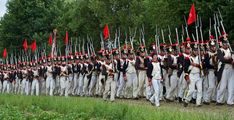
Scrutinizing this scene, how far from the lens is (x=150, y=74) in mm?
20016

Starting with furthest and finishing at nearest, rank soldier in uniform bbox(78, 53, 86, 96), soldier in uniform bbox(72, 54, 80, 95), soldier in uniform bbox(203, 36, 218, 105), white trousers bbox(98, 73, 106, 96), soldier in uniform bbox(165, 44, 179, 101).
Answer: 1. soldier in uniform bbox(72, 54, 80, 95)
2. soldier in uniform bbox(78, 53, 86, 96)
3. white trousers bbox(98, 73, 106, 96)
4. soldier in uniform bbox(165, 44, 179, 101)
5. soldier in uniform bbox(203, 36, 218, 105)

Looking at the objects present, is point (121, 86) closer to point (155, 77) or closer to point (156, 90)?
point (155, 77)

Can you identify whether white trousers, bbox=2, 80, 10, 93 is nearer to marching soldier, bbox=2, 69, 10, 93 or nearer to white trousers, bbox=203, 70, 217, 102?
marching soldier, bbox=2, 69, 10, 93

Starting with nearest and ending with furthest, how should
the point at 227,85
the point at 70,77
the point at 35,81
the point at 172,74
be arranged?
the point at 227,85 → the point at 172,74 → the point at 70,77 → the point at 35,81

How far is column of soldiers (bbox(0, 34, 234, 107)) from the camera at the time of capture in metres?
19.1

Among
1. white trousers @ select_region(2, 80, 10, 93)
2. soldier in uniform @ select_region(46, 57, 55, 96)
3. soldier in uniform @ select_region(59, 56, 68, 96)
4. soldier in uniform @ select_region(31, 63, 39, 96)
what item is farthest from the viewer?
white trousers @ select_region(2, 80, 10, 93)

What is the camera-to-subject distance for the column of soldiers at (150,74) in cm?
1908

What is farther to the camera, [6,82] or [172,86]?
[6,82]

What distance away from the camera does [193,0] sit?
28719 mm

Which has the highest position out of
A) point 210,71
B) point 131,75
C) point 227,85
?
point 210,71

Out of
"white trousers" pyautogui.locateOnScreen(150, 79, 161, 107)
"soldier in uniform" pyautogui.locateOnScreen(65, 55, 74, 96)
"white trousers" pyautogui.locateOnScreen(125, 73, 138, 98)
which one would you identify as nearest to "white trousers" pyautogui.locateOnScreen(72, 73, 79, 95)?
"soldier in uniform" pyautogui.locateOnScreen(65, 55, 74, 96)

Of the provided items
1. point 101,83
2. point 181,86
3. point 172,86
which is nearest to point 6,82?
point 101,83

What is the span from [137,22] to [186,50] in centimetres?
2430

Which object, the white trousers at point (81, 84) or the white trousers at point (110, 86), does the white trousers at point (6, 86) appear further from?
the white trousers at point (110, 86)
